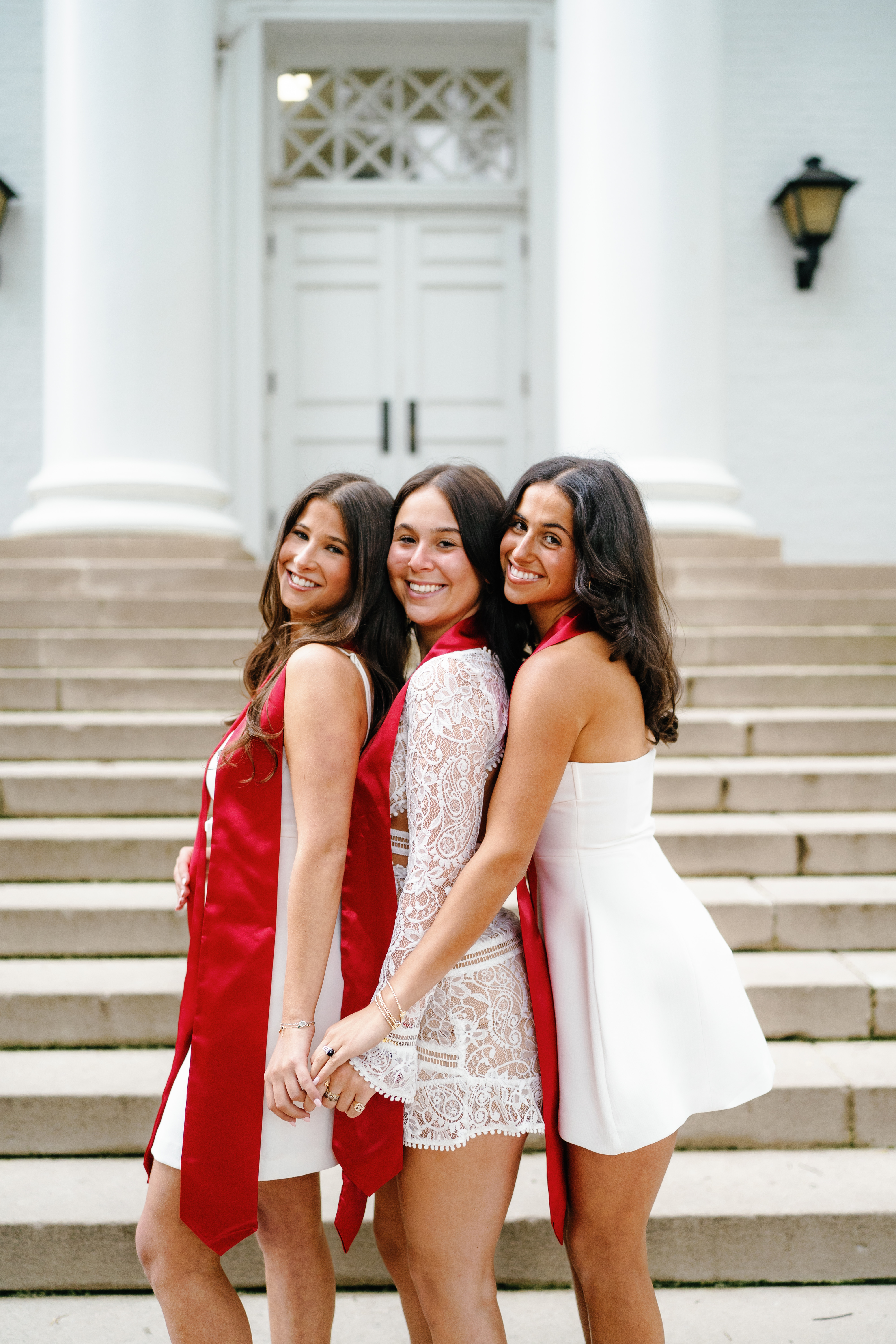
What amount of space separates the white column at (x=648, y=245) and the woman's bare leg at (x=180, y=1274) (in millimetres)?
4472

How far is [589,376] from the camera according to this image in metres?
5.36

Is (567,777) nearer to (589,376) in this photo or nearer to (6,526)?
(589,376)

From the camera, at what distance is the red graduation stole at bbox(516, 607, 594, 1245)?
155cm

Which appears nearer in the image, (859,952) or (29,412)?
(859,952)

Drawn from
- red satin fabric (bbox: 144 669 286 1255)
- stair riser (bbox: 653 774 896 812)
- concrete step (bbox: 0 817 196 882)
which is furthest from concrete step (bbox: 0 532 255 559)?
red satin fabric (bbox: 144 669 286 1255)

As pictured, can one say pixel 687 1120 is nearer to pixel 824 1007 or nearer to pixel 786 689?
pixel 824 1007

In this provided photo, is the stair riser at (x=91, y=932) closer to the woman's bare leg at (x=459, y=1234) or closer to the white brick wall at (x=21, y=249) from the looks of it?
the woman's bare leg at (x=459, y=1234)

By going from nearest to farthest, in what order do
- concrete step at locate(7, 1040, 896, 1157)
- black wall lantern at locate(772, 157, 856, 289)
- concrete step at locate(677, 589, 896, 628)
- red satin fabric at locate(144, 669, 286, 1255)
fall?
red satin fabric at locate(144, 669, 286, 1255) < concrete step at locate(7, 1040, 896, 1157) < concrete step at locate(677, 589, 896, 628) < black wall lantern at locate(772, 157, 856, 289)

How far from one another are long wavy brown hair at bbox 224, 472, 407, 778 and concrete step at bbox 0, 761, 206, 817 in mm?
1898

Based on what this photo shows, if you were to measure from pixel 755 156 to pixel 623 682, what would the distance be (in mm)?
6748

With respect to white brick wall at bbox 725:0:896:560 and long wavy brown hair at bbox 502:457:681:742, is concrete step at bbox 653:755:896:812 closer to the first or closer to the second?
long wavy brown hair at bbox 502:457:681:742

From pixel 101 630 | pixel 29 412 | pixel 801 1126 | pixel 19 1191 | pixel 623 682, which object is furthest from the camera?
pixel 29 412

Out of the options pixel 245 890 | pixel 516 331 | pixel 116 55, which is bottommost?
pixel 245 890

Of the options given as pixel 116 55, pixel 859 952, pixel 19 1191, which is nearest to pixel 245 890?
pixel 19 1191
